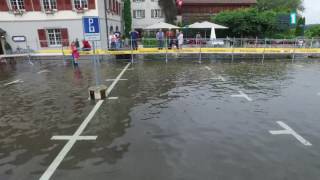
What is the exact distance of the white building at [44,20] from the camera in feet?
89.6

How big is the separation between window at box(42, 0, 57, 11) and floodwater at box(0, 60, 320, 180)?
51.4 feet

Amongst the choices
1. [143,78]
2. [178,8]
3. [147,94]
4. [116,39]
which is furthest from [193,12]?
[147,94]

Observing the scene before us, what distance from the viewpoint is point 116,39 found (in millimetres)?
22359

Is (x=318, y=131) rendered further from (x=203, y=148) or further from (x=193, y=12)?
(x=193, y=12)

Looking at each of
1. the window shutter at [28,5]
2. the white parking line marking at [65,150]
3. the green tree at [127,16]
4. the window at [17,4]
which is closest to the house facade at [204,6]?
the green tree at [127,16]

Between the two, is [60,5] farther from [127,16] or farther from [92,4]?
[127,16]

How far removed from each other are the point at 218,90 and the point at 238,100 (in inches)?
65.7

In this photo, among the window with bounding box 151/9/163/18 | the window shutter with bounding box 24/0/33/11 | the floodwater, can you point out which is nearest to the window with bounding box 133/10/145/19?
the window with bounding box 151/9/163/18

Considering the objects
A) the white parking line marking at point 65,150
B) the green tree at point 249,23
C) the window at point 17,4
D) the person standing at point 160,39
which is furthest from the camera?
the green tree at point 249,23

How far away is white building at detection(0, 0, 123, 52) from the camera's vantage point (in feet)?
89.6

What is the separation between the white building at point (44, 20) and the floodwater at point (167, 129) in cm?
1498

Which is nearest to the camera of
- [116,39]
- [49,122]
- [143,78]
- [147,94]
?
[49,122]

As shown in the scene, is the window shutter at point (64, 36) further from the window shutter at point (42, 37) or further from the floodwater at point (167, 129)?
the floodwater at point (167, 129)

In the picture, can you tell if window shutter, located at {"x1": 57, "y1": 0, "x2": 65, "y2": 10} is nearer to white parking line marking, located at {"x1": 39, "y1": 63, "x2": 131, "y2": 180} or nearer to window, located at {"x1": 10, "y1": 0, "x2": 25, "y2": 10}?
window, located at {"x1": 10, "y1": 0, "x2": 25, "y2": 10}
